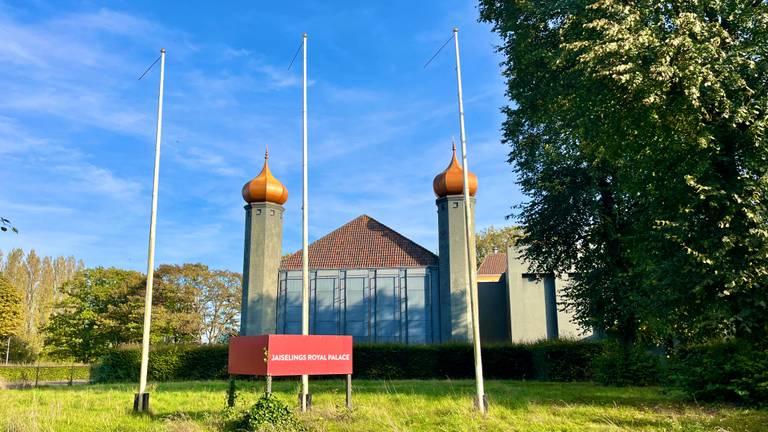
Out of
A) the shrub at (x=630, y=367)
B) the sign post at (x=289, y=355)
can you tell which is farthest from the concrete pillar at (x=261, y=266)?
the sign post at (x=289, y=355)

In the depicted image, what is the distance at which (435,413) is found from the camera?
1244 cm

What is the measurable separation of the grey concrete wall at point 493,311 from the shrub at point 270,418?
103 feet

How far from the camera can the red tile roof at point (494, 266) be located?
1825 inches

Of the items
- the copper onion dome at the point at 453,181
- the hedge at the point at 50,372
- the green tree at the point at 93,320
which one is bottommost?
the hedge at the point at 50,372

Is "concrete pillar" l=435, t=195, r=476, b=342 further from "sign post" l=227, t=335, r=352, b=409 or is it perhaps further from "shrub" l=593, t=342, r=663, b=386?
"sign post" l=227, t=335, r=352, b=409

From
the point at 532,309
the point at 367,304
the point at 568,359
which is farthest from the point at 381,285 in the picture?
the point at 568,359

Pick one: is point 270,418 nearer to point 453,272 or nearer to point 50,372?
point 453,272

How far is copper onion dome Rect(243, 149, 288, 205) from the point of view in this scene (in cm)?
3772

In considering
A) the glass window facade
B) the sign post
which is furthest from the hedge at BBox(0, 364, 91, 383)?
the sign post

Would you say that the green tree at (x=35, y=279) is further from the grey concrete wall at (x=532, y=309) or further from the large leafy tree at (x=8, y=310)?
the grey concrete wall at (x=532, y=309)

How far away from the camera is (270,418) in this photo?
11.0m

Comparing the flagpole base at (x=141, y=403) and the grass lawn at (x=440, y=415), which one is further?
the flagpole base at (x=141, y=403)

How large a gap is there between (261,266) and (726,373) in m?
28.7

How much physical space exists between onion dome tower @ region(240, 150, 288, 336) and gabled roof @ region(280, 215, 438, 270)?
1533 millimetres
